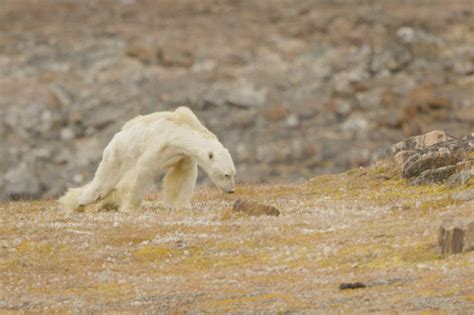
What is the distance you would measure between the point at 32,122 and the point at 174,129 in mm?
66715

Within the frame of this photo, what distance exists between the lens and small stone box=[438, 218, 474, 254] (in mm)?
26688

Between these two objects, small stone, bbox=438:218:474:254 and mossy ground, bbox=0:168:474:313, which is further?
small stone, bbox=438:218:474:254

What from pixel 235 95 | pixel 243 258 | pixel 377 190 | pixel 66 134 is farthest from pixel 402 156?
pixel 235 95

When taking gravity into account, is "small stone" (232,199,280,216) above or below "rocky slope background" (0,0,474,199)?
above

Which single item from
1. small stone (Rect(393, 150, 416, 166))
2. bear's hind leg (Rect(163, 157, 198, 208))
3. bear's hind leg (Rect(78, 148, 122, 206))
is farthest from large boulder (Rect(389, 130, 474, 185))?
bear's hind leg (Rect(78, 148, 122, 206))

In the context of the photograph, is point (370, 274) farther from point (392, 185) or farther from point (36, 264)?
point (392, 185)

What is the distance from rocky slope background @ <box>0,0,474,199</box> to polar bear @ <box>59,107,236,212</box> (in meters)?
49.2

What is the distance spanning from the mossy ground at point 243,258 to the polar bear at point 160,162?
69 centimetres

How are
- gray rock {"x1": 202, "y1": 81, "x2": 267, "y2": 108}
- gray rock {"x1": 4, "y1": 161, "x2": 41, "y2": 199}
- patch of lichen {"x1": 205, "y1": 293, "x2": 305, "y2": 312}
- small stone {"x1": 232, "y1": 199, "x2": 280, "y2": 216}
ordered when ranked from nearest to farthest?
patch of lichen {"x1": 205, "y1": 293, "x2": 305, "y2": 312} → small stone {"x1": 232, "y1": 199, "x2": 280, "y2": 216} → gray rock {"x1": 4, "y1": 161, "x2": 41, "y2": 199} → gray rock {"x1": 202, "y1": 81, "x2": 267, "y2": 108}

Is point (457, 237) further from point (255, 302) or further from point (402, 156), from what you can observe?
point (402, 156)

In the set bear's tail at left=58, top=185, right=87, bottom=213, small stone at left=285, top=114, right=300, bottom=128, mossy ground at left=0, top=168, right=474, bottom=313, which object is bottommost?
small stone at left=285, top=114, right=300, bottom=128

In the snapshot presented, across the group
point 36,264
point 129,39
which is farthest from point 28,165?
point 36,264

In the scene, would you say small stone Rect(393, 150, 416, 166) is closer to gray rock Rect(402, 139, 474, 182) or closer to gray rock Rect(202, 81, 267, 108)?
gray rock Rect(402, 139, 474, 182)

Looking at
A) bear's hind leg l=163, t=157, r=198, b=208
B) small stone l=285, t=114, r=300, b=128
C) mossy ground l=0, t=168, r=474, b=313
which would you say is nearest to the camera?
mossy ground l=0, t=168, r=474, b=313
